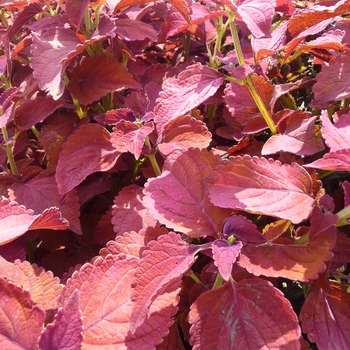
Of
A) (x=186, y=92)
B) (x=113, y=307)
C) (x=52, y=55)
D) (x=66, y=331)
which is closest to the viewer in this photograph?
(x=66, y=331)

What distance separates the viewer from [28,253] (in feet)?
3.46

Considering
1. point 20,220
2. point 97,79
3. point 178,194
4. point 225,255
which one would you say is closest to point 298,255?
point 225,255

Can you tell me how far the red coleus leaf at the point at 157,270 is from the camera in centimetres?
61

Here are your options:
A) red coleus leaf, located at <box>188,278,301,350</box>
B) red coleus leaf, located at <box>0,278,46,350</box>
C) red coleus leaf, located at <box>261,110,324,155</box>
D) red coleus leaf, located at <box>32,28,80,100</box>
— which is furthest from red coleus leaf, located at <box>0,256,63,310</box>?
red coleus leaf, located at <box>261,110,324,155</box>

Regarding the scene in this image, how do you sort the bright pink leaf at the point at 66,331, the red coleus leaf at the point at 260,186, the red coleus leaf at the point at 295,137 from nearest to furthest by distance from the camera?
1. the bright pink leaf at the point at 66,331
2. the red coleus leaf at the point at 260,186
3. the red coleus leaf at the point at 295,137

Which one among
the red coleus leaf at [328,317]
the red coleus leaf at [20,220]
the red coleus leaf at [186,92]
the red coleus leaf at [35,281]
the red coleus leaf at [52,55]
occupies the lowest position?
the red coleus leaf at [328,317]

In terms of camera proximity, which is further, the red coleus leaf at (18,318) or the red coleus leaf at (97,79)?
the red coleus leaf at (97,79)

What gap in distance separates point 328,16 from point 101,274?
2.16ft

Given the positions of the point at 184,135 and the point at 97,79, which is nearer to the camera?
the point at 184,135

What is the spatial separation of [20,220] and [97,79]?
0.42 meters

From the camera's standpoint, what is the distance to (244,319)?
66cm

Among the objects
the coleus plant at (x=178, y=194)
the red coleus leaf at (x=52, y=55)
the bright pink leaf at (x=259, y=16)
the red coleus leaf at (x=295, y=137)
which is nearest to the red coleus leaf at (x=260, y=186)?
the coleus plant at (x=178, y=194)

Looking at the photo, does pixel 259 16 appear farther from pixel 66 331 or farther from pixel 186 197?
pixel 66 331

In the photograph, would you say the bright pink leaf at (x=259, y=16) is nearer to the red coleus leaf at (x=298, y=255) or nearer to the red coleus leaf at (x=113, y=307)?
the red coleus leaf at (x=298, y=255)
